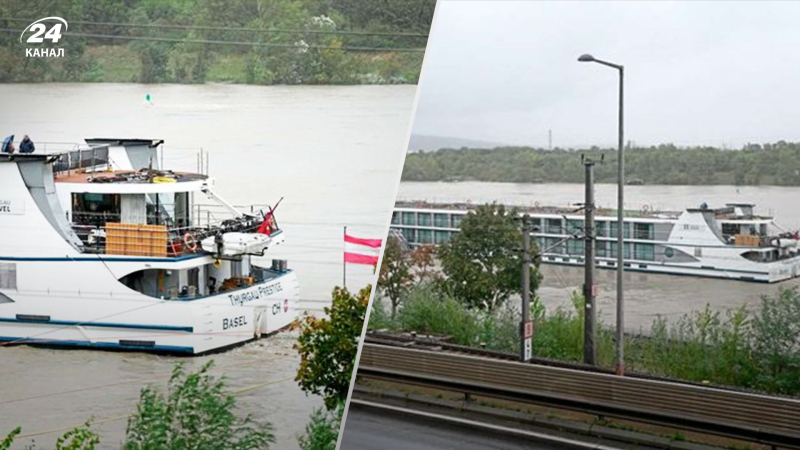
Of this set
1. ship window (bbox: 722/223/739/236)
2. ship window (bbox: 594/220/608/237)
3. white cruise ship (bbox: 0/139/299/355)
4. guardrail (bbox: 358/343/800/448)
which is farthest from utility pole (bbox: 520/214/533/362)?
white cruise ship (bbox: 0/139/299/355)

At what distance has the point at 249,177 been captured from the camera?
3291 millimetres

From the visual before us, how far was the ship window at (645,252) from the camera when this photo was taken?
15.4 feet

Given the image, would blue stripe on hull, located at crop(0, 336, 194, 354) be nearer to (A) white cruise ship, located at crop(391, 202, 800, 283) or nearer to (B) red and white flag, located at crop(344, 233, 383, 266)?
(B) red and white flag, located at crop(344, 233, 383, 266)

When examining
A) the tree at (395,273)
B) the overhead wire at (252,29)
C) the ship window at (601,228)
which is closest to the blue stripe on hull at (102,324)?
the overhead wire at (252,29)

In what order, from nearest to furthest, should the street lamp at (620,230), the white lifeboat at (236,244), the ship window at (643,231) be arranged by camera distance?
the white lifeboat at (236,244) < the street lamp at (620,230) < the ship window at (643,231)

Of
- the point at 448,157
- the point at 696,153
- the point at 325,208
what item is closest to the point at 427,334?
the point at 448,157

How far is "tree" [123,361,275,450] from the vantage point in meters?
3.24

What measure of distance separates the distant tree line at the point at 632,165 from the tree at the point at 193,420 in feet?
7.02

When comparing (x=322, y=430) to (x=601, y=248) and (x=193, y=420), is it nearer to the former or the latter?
(x=193, y=420)

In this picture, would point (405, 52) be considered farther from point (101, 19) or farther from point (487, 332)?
point (487, 332)

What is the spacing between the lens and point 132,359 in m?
3.25

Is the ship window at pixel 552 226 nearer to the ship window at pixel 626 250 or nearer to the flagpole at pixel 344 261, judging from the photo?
the ship window at pixel 626 250

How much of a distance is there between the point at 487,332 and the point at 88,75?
2295mm

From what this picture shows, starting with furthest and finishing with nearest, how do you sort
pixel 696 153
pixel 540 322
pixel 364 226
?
pixel 540 322 → pixel 696 153 → pixel 364 226
